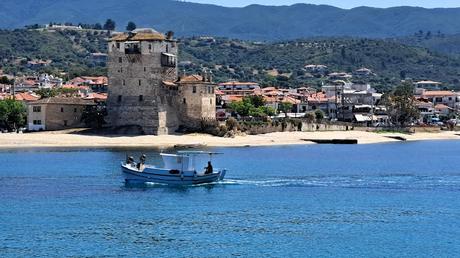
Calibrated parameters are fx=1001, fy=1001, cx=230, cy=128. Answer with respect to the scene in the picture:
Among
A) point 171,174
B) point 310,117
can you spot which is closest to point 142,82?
point 310,117

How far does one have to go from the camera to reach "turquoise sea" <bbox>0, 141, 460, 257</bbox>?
38.0 metres

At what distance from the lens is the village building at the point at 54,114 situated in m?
99.2

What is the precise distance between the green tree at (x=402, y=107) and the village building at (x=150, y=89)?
35851 mm

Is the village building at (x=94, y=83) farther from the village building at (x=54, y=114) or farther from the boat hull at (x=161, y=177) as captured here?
the boat hull at (x=161, y=177)

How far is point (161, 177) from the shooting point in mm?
58406

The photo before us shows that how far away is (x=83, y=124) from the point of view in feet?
329

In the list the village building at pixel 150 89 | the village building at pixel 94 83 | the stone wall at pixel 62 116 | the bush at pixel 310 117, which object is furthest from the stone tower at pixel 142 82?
the village building at pixel 94 83

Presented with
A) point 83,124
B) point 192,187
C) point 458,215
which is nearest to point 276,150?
point 83,124

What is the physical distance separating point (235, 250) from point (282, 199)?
1493 centimetres

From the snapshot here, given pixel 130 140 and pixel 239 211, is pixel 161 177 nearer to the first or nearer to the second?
pixel 239 211

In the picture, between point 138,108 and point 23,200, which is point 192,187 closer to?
point 23,200

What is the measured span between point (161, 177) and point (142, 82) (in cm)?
3929

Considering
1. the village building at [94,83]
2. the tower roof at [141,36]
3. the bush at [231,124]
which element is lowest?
the bush at [231,124]

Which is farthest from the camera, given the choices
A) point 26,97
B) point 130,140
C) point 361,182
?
point 26,97
